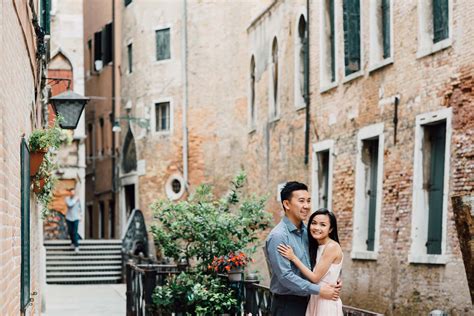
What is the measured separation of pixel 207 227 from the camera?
14.2 metres

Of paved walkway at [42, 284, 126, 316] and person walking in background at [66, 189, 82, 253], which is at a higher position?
person walking in background at [66, 189, 82, 253]

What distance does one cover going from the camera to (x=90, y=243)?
35.6 meters

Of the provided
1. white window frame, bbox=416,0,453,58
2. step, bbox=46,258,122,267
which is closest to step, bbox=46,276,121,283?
step, bbox=46,258,122,267

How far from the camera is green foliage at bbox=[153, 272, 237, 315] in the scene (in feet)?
44.6

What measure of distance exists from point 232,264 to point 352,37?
30.3 ft

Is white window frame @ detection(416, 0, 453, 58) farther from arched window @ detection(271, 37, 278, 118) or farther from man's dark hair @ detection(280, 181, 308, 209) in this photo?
arched window @ detection(271, 37, 278, 118)

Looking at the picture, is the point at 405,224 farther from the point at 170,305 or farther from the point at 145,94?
the point at 145,94

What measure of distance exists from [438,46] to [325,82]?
20.9ft

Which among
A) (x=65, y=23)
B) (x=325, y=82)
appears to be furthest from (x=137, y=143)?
(x=325, y=82)

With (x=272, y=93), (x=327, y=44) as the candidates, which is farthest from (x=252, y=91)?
(x=327, y=44)

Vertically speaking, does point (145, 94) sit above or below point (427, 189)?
above

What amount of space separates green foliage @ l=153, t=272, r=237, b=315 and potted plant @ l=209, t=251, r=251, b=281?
0.45 ft

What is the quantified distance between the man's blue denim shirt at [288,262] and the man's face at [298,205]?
6cm

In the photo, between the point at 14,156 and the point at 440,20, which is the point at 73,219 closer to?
the point at 440,20
